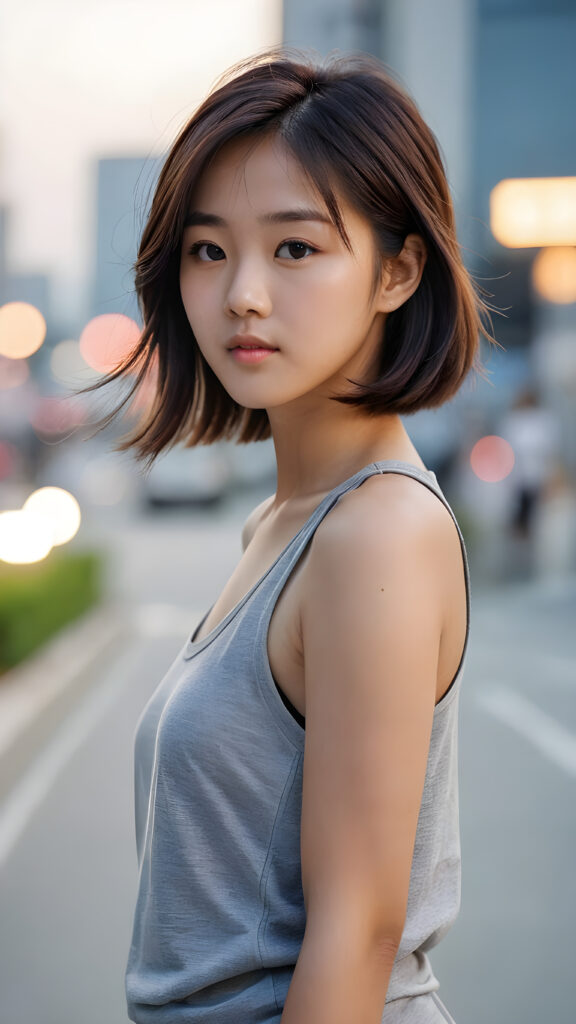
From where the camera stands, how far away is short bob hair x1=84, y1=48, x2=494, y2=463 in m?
1.07

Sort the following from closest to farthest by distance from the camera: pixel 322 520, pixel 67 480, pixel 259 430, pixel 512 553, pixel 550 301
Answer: pixel 322 520 → pixel 259 430 → pixel 512 553 → pixel 550 301 → pixel 67 480

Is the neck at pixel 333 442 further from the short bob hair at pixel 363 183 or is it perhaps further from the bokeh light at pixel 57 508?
the bokeh light at pixel 57 508

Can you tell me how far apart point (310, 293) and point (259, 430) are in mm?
607

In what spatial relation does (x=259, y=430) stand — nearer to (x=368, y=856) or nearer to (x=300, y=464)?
(x=300, y=464)

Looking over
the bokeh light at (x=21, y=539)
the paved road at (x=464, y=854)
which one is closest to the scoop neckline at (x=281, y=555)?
the paved road at (x=464, y=854)

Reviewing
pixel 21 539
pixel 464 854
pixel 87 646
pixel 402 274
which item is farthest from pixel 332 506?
pixel 21 539

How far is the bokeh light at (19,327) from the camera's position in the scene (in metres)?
28.4

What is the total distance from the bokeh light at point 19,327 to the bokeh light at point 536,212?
70.3 ft

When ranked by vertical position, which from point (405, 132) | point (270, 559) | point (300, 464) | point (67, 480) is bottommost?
point (67, 480)

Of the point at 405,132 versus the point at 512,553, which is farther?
the point at 512,553

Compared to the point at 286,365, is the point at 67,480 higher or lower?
lower

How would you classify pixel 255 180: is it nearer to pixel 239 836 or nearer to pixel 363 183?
pixel 363 183

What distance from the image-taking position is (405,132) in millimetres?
1089

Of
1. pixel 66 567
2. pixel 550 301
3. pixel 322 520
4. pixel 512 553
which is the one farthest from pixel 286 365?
pixel 550 301
